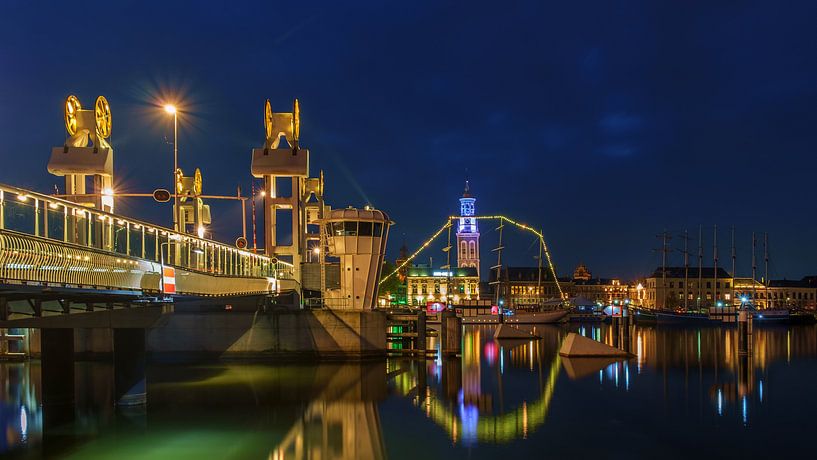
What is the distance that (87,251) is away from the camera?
2316 cm

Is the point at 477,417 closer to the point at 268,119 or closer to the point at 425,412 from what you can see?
the point at 425,412

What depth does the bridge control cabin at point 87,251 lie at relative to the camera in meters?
19.5

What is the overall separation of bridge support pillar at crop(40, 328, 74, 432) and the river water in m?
0.35

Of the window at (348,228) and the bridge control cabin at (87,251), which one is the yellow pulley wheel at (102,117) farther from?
the window at (348,228)

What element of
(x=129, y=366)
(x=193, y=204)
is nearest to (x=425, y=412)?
(x=129, y=366)

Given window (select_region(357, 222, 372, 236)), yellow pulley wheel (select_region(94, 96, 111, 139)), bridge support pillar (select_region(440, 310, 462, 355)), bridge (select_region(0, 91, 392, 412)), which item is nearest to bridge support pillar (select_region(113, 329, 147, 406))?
bridge (select_region(0, 91, 392, 412))

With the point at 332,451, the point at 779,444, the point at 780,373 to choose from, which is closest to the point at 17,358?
the point at 332,451

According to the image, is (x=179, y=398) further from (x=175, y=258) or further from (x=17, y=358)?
(x=17, y=358)

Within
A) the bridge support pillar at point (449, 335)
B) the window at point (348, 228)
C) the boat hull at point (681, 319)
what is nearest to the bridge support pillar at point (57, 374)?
the window at point (348, 228)

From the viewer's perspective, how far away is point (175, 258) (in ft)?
118

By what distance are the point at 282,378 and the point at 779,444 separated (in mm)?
30451

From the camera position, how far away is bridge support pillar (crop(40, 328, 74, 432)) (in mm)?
36188

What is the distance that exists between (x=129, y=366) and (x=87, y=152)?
671 inches

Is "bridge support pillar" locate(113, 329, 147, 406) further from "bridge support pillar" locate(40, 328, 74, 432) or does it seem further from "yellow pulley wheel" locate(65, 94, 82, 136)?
"yellow pulley wheel" locate(65, 94, 82, 136)
